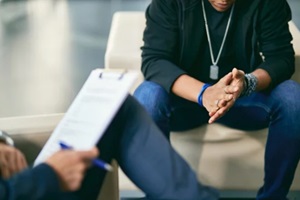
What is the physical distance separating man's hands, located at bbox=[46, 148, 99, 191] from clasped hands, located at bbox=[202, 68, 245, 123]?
53 cm

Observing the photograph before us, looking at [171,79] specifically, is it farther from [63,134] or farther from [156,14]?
[63,134]

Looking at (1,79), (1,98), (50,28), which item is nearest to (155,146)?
(1,98)

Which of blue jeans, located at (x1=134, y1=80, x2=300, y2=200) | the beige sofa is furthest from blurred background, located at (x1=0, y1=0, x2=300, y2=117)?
blue jeans, located at (x1=134, y1=80, x2=300, y2=200)

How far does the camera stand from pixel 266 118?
4.62 ft

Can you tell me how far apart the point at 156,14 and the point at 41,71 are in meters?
1.42

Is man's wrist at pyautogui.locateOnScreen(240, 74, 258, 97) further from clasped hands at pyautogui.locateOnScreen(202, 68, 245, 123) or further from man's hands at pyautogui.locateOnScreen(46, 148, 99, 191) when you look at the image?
man's hands at pyautogui.locateOnScreen(46, 148, 99, 191)

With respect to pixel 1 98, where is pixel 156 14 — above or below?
above

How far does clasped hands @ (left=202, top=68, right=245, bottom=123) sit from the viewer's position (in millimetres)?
1298

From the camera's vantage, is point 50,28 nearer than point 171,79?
No

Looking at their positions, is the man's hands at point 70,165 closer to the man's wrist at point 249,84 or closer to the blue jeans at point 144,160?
the blue jeans at point 144,160

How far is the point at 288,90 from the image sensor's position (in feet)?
4.47

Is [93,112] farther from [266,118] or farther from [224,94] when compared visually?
[266,118]

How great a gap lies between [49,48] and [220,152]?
184 cm

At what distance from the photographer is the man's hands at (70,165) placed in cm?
85
